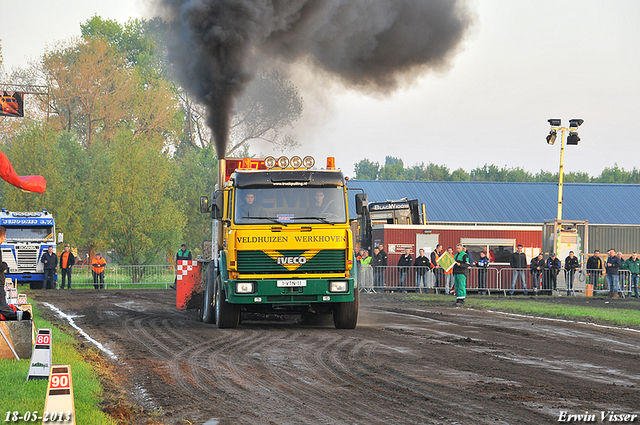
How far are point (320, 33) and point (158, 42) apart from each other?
4.81m

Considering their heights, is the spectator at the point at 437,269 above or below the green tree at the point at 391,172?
below

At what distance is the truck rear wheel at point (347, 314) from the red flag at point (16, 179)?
22.1 ft

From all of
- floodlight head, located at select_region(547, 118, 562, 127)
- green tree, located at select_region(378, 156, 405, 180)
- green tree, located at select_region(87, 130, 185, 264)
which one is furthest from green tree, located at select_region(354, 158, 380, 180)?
floodlight head, located at select_region(547, 118, 562, 127)

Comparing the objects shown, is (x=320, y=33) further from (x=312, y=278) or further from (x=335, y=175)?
(x=312, y=278)

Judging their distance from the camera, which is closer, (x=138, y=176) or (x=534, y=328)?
(x=534, y=328)

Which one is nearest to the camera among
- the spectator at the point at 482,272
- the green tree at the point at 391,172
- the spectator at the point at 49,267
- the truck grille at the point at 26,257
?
the spectator at the point at 482,272

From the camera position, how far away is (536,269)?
102ft

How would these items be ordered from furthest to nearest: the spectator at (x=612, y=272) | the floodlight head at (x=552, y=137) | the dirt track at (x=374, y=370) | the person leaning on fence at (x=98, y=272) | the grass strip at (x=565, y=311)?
the person leaning on fence at (x=98, y=272)
the floodlight head at (x=552, y=137)
the spectator at (x=612, y=272)
the grass strip at (x=565, y=311)
the dirt track at (x=374, y=370)

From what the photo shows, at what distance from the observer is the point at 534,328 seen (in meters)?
17.3

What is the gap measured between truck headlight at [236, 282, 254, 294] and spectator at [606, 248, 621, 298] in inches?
782

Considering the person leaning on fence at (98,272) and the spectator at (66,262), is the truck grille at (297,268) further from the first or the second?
the spectator at (66,262)

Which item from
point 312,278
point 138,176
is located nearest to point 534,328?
point 312,278

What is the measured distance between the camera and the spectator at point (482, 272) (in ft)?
103

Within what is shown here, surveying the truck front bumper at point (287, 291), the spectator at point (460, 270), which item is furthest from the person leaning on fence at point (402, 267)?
the truck front bumper at point (287, 291)
